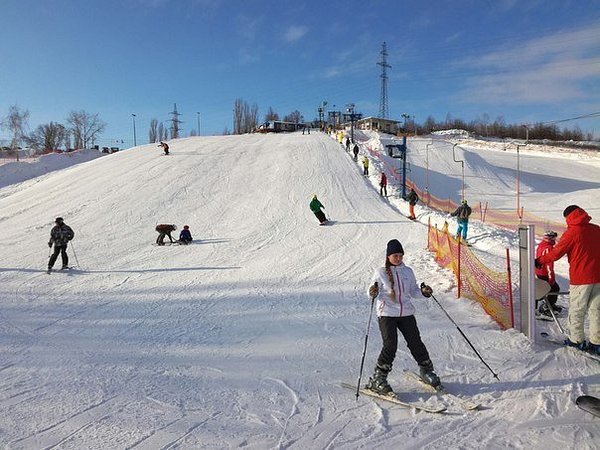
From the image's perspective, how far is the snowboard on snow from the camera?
11.3 feet

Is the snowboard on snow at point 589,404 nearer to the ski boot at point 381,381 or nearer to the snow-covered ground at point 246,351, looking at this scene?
the snow-covered ground at point 246,351

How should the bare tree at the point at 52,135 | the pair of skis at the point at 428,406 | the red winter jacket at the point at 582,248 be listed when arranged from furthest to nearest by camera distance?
the bare tree at the point at 52,135
the red winter jacket at the point at 582,248
the pair of skis at the point at 428,406

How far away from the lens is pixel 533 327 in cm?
521

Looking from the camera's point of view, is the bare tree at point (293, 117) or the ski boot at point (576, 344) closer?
the ski boot at point (576, 344)

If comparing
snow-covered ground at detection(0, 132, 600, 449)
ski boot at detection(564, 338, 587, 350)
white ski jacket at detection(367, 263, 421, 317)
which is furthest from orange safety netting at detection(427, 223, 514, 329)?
white ski jacket at detection(367, 263, 421, 317)

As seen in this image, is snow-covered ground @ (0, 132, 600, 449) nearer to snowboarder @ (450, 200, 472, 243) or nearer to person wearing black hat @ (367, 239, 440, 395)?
person wearing black hat @ (367, 239, 440, 395)

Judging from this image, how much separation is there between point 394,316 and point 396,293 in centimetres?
23

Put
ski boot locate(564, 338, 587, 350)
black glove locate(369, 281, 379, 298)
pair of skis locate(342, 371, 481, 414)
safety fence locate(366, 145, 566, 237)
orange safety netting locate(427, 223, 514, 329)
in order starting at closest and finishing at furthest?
1. pair of skis locate(342, 371, 481, 414)
2. black glove locate(369, 281, 379, 298)
3. ski boot locate(564, 338, 587, 350)
4. orange safety netting locate(427, 223, 514, 329)
5. safety fence locate(366, 145, 566, 237)

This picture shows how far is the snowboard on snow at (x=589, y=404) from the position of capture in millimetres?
3432

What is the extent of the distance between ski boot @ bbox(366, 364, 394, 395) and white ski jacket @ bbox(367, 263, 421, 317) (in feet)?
1.67

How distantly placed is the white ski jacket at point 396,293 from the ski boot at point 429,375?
→ 514 mm

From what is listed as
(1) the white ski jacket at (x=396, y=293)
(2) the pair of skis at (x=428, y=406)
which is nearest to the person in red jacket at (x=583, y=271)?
(2) the pair of skis at (x=428, y=406)

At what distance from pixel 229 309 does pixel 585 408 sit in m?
5.15

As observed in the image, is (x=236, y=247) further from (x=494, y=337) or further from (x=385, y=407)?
(x=385, y=407)
